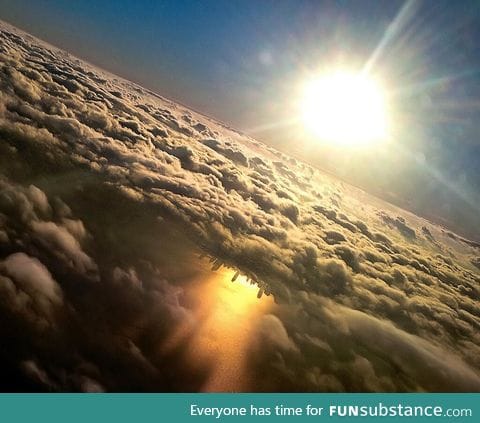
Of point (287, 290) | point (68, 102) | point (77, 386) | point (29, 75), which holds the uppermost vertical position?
point (29, 75)

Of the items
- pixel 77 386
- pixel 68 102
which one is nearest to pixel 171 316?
pixel 77 386

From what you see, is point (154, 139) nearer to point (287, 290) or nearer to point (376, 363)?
point (287, 290)

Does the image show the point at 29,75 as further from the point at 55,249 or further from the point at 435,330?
the point at 435,330

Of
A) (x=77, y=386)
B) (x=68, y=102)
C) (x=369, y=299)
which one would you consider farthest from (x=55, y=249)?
(x=68, y=102)

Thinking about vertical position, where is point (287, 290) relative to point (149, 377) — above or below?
above

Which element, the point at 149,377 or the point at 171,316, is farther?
the point at 171,316

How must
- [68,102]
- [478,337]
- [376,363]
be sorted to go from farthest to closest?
[68,102] → [478,337] → [376,363]
